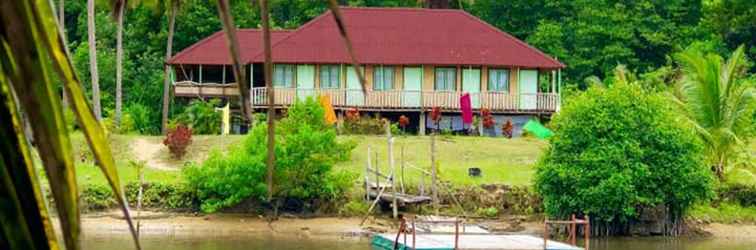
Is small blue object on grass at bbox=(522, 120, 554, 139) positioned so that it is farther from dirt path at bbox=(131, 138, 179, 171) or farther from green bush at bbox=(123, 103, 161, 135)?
green bush at bbox=(123, 103, 161, 135)

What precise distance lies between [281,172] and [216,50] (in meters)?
11.4

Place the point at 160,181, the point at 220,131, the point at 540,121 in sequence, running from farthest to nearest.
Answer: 1. the point at 540,121
2. the point at 220,131
3. the point at 160,181

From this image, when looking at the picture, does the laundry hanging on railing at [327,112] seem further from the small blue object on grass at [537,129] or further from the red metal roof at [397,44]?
Answer: the small blue object on grass at [537,129]

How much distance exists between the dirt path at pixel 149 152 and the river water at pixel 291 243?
164 inches

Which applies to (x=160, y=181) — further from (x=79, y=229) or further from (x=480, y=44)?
(x=79, y=229)

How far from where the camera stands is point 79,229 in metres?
1.29

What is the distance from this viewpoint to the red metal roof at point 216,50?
4262 centimetres

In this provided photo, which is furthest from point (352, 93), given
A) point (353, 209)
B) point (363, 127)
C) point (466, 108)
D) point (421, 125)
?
point (353, 209)

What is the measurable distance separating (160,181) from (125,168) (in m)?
1.53

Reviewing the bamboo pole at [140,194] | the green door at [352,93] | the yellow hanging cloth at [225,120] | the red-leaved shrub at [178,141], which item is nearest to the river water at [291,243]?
the bamboo pole at [140,194]

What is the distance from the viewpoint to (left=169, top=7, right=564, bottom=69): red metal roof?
42.3 meters

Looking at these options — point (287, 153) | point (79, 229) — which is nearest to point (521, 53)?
point (287, 153)

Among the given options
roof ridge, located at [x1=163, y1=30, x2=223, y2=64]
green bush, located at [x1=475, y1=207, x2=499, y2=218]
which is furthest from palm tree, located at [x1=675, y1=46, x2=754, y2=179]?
roof ridge, located at [x1=163, y1=30, x2=223, y2=64]

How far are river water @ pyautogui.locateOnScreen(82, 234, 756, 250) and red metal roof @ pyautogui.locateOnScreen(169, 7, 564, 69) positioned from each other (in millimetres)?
11824
